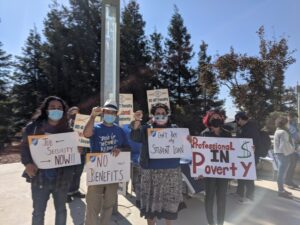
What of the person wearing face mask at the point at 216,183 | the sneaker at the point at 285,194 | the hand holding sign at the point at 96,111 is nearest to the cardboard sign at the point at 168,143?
the person wearing face mask at the point at 216,183

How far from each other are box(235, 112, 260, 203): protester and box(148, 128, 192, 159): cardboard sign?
85.7 inches

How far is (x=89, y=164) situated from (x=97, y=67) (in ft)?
59.4

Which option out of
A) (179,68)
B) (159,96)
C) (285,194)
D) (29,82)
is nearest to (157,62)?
(179,68)

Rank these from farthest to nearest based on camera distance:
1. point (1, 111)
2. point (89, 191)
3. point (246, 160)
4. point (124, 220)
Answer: point (1, 111) < point (124, 220) < point (246, 160) < point (89, 191)

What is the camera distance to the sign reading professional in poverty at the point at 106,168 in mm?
3617

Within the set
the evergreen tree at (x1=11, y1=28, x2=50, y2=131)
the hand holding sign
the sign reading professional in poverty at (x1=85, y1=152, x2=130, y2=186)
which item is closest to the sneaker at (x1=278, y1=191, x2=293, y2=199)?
the sign reading professional in poverty at (x1=85, y1=152, x2=130, y2=186)

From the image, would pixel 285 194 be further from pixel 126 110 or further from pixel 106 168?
pixel 106 168

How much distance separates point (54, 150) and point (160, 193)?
1.39 m

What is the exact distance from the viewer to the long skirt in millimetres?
3686

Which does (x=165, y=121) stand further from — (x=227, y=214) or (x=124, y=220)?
(x=227, y=214)

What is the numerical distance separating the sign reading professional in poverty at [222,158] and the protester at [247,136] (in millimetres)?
1675

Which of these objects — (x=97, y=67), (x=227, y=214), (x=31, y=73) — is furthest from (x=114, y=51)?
(x=31, y=73)

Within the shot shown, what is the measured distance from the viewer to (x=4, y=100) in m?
17.6

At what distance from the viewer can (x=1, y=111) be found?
1565 cm
